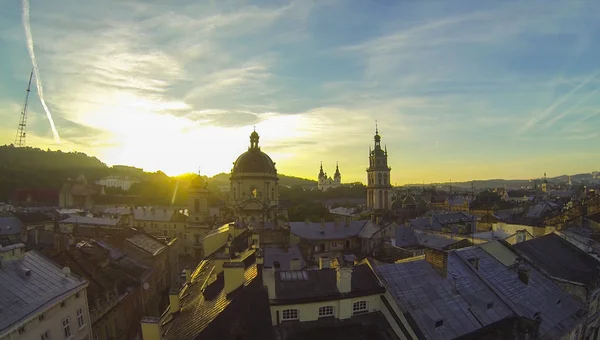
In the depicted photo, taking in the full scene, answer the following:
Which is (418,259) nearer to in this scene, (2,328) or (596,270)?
(596,270)

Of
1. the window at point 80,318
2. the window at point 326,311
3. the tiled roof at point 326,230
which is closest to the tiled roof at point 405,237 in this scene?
the tiled roof at point 326,230

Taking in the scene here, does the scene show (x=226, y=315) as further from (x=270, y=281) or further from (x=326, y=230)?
(x=326, y=230)

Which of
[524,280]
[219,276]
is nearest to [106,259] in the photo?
[219,276]

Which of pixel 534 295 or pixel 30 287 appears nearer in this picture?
pixel 30 287

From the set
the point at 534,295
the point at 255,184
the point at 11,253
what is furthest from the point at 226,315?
the point at 255,184

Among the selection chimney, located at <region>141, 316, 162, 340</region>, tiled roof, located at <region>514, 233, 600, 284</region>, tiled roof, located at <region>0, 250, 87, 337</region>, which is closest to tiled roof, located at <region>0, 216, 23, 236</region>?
tiled roof, located at <region>0, 250, 87, 337</region>
